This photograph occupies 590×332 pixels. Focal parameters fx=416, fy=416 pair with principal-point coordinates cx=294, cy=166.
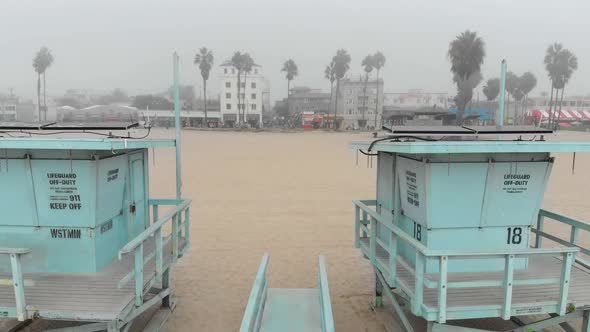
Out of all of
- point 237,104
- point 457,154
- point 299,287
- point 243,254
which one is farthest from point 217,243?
point 237,104

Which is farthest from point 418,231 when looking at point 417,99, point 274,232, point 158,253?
point 417,99

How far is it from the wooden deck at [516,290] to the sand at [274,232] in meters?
1.91

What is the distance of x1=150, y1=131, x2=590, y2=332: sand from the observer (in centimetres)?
757

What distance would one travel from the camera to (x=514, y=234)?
Answer: 18.9 feet

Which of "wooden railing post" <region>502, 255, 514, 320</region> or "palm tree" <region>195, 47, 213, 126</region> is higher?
"palm tree" <region>195, 47, 213, 126</region>

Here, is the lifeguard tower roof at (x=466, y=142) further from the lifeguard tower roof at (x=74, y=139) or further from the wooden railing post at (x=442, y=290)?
the lifeguard tower roof at (x=74, y=139)

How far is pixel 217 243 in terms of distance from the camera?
11.1 m

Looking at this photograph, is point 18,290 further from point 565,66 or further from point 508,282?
point 565,66

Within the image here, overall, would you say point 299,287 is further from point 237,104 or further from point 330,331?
point 237,104

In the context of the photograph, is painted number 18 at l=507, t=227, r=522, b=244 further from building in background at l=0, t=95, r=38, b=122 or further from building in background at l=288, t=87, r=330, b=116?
building in background at l=288, t=87, r=330, b=116

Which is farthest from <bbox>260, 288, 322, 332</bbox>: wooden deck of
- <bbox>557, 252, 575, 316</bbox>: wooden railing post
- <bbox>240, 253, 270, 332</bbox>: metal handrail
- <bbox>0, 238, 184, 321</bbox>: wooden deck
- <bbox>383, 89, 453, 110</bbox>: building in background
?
<bbox>383, 89, 453, 110</bbox>: building in background

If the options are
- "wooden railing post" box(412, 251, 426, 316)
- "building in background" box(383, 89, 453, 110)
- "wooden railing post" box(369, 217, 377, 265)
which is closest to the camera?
"wooden railing post" box(412, 251, 426, 316)

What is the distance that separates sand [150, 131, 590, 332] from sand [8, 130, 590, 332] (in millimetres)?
22

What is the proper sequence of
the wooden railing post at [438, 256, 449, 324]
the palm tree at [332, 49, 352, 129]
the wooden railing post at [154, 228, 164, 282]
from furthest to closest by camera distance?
the palm tree at [332, 49, 352, 129] → the wooden railing post at [154, 228, 164, 282] → the wooden railing post at [438, 256, 449, 324]
